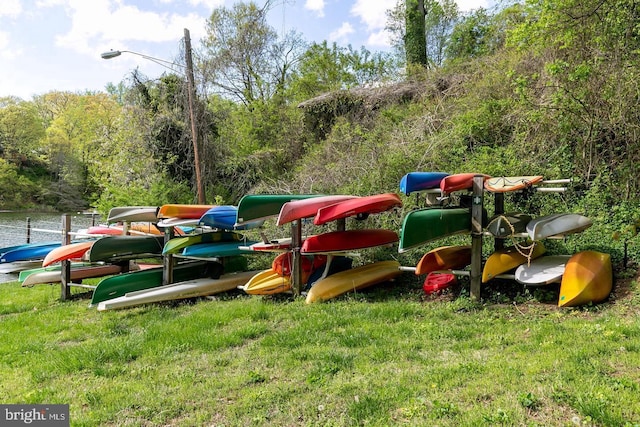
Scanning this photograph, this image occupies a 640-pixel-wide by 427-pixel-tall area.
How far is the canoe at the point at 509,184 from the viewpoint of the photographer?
4.48m

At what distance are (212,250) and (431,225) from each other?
126 inches

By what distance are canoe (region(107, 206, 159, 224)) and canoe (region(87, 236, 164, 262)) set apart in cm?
32

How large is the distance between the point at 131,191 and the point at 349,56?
9838 millimetres

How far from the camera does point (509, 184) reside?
4609 mm

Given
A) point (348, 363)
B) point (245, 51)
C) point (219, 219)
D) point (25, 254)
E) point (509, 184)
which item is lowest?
point (348, 363)

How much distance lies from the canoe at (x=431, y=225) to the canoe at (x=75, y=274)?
5660 millimetres

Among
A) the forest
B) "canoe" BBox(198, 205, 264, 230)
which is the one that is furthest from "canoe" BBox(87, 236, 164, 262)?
the forest

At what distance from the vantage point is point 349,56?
1672 centimetres

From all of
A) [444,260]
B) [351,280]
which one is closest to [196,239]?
[351,280]

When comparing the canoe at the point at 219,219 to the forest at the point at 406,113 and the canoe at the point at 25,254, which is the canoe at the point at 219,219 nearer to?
the forest at the point at 406,113

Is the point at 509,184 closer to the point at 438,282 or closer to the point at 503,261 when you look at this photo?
the point at 503,261

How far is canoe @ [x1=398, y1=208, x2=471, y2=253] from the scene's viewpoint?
179 inches

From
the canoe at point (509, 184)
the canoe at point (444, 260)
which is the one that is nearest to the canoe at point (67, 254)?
the canoe at point (444, 260)

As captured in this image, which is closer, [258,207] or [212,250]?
[258,207]
